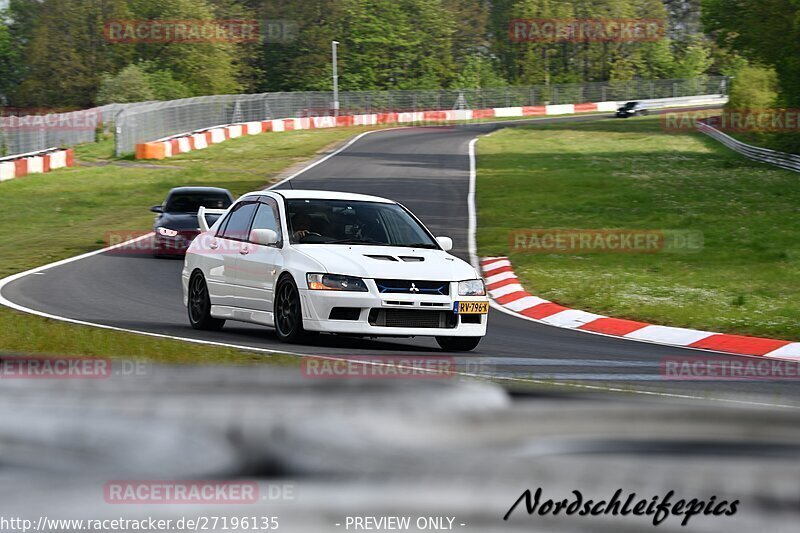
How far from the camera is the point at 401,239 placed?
1262cm

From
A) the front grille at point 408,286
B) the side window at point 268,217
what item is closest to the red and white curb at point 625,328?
the front grille at point 408,286

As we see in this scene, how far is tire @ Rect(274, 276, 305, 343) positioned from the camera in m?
11.7

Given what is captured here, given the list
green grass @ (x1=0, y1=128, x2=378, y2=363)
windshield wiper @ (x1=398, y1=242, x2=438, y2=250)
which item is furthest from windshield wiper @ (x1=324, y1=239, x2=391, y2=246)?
green grass @ (x1=0, y1=128, x2=378, y2=363)

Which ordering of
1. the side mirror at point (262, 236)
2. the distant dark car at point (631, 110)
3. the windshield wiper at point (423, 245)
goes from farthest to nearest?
the distant dark car at point (631, 110), the windshield wiper at point (423, 245), the side mirror at point (262, 236)

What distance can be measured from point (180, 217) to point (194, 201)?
86 cm

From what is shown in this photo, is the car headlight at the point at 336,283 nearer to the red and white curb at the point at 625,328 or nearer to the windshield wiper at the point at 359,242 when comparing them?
the windshield wiper at the point at 359,242

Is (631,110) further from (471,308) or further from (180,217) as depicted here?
(471,308)

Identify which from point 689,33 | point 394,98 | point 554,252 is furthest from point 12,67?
point 554,252

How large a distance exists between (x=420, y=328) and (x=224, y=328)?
339cm

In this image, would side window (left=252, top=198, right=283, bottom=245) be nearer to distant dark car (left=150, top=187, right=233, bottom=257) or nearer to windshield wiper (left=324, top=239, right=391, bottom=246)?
windshield wiper (left=324, top=239, right=391, bottom=246)

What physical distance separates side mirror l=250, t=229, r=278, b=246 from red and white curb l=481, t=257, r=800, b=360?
4004 millimetres

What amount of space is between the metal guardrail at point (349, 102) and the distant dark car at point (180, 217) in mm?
29155

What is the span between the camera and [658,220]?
28.0 m

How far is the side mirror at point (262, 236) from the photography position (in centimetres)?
1212
